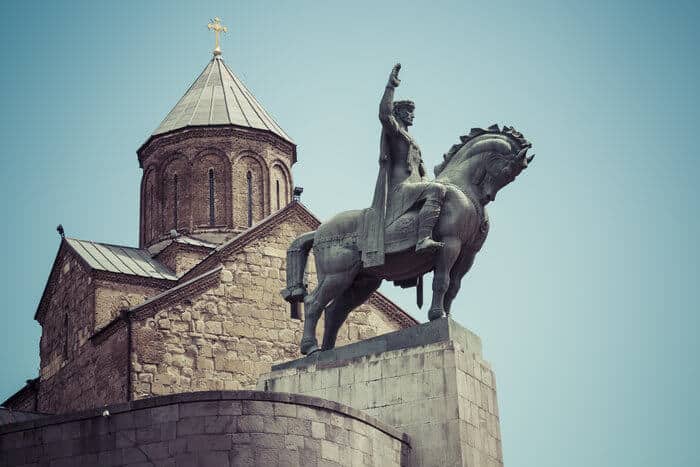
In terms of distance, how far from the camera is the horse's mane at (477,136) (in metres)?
20.5

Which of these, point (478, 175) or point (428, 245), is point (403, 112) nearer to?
point (478, 175)

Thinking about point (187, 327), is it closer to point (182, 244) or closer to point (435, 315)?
point (182, 244)

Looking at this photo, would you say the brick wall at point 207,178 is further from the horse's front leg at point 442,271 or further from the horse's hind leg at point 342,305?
the horse's front leg at point 442,271

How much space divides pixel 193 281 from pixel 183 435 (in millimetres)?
13457

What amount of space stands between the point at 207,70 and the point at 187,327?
10.4 meters

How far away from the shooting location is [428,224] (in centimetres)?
1983

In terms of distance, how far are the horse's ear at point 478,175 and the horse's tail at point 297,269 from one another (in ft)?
8.03

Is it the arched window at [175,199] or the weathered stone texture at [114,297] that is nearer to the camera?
the weathered stone texture at [114,297]

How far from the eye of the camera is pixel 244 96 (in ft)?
122

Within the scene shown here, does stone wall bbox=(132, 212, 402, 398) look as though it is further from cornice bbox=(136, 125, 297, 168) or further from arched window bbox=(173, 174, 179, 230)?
cornice bbox=(136, 125, 297, 168)

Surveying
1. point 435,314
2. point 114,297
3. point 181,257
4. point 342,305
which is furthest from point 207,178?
point 435,314

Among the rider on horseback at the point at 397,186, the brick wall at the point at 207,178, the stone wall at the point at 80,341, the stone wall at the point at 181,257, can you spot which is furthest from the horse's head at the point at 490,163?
the brick wall at the point at 207,178

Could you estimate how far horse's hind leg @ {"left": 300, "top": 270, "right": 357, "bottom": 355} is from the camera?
2044 centimetres

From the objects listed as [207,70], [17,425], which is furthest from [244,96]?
[17,425]
